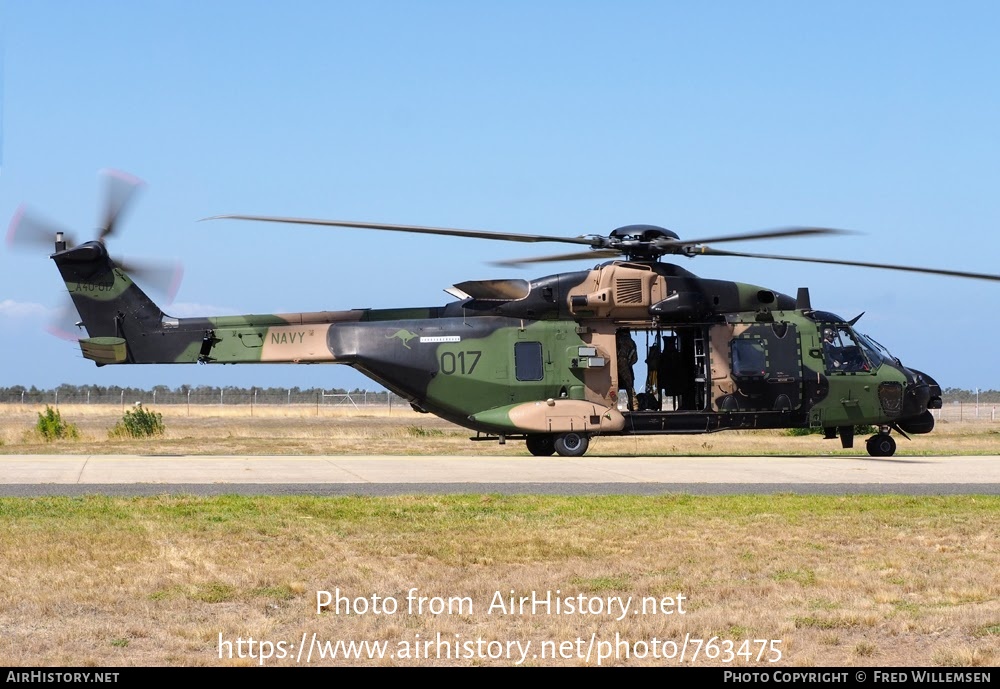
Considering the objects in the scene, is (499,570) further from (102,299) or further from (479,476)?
(102,299)

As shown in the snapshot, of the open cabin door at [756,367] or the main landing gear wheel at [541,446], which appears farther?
the main landing gear wheel at [541,446]

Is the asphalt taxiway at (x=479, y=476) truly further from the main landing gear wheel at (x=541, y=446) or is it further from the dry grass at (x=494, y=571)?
the main landing gear wheel at (x=541, y=446)

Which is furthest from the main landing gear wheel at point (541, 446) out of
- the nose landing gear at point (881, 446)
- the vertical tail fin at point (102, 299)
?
the vertical tail fin at point (102, 299)

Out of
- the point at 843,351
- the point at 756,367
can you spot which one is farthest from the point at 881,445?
the point at 756,367

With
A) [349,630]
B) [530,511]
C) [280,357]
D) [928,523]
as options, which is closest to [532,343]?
[280,357]

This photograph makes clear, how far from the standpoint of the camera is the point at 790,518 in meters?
12.2

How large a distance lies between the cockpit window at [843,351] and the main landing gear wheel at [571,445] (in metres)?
5.28

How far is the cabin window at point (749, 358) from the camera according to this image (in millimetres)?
22547

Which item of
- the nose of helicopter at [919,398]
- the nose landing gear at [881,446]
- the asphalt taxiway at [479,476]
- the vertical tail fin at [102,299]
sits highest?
the vertical tail fin at [102,299]

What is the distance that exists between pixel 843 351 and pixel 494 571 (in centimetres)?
1560

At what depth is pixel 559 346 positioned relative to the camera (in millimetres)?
22422

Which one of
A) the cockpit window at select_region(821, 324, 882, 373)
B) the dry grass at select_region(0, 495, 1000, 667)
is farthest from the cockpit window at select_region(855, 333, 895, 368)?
the dry grass at select_region(0, 495, 1000, 667)

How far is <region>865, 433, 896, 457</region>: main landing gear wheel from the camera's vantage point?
2358 cm
